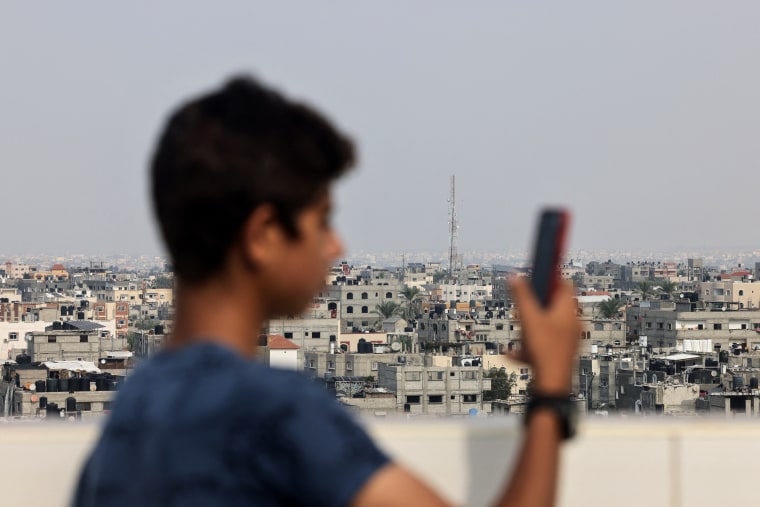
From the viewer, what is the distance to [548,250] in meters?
0.84

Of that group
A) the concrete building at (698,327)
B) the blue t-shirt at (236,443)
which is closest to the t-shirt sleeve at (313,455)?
the blue t-shirt at (236,443)

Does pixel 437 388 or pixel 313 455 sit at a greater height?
pixel 313 455

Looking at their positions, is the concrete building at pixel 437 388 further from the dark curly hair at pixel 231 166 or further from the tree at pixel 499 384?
the dark curly hair at pixel 231 166

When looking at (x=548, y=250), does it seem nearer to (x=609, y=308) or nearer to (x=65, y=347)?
(x=65, y=347)

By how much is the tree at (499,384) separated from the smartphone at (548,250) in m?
33.7

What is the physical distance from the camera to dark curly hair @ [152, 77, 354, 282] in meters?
0.78

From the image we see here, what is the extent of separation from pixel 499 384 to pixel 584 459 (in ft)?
115

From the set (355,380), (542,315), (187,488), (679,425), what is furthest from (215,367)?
(355,380)

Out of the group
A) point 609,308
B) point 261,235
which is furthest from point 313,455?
point 609,308

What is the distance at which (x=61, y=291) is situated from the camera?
76.0 metres

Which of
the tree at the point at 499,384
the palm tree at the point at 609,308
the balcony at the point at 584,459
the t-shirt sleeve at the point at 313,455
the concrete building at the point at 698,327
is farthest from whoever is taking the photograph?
the palm tree at the point at 609,308

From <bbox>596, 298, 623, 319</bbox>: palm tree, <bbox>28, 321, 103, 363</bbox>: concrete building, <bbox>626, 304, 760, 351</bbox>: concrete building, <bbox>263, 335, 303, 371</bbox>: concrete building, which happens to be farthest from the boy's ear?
<bbox>596, 298, 623, 319</bbox>: palm tree

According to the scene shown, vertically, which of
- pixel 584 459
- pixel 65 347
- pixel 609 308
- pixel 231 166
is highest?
pixel 609 308

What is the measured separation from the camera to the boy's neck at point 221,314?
0.81 m
